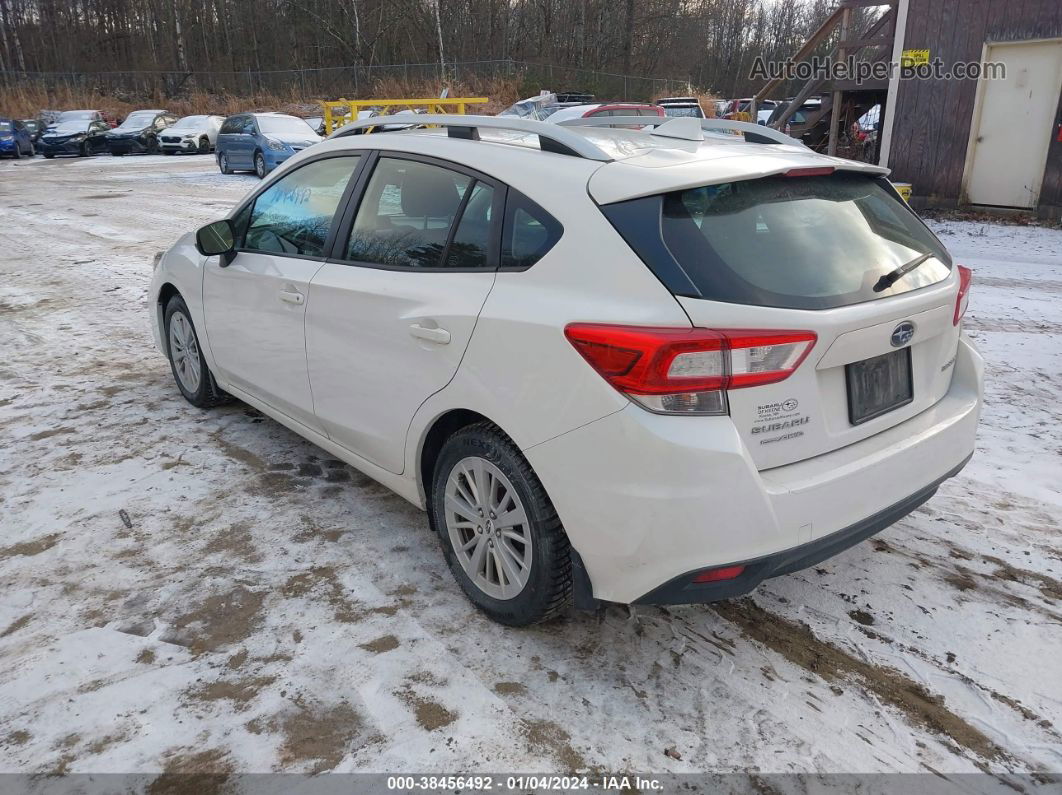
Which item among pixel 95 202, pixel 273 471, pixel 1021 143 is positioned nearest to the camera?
pixel 273 471

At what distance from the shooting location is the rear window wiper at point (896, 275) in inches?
101

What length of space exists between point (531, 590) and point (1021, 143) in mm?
12544

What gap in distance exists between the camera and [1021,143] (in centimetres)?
1172

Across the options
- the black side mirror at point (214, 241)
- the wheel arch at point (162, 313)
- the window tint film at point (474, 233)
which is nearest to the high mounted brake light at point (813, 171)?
the window tint film at point (474, 233)

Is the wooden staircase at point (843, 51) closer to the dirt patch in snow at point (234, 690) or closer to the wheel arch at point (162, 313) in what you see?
the wheel arch at point (162, 313)

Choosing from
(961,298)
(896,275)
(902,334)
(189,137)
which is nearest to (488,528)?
(902,334)

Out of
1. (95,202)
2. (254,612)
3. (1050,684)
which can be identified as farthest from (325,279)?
(95,202)

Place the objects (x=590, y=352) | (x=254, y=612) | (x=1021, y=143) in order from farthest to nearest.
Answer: (x=1021, y=143)
(x=254, y=612)
(x=590, y=352)

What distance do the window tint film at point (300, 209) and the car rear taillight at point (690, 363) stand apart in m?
1.92

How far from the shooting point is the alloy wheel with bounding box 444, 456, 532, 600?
2.69 m

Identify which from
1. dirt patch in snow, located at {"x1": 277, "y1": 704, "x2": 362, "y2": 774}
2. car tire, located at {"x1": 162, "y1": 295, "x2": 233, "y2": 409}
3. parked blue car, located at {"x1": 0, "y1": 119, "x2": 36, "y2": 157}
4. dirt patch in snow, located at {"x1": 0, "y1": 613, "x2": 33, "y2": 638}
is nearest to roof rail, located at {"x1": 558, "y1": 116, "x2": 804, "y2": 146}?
dirt patch in snow, located at {"x1": 277, "y1": 704, "x2": 362, "y2": 774}

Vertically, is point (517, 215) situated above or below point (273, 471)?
above

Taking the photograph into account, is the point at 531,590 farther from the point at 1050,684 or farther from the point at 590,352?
the point at 1050,684

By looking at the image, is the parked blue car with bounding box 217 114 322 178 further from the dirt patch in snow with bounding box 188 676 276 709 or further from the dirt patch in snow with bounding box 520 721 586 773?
the dirt patch in snow with bounding box 520 721 586 773
